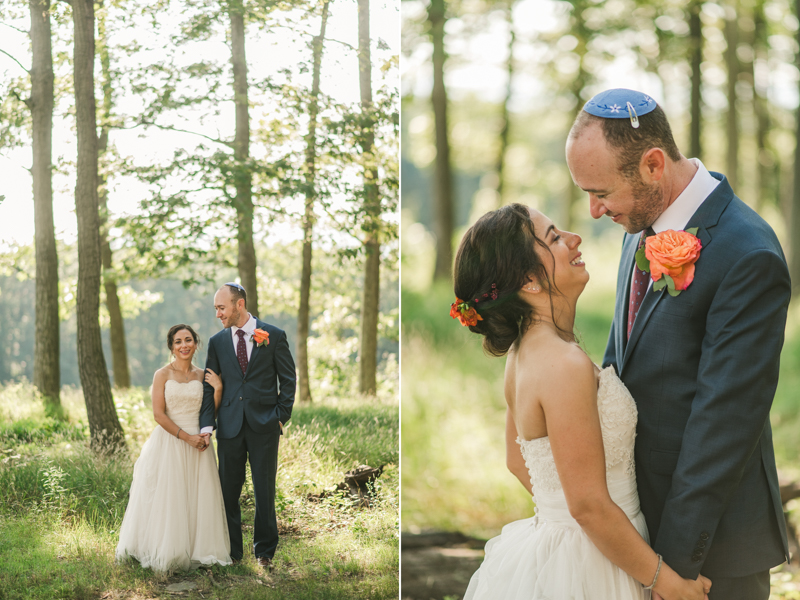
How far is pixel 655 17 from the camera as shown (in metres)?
8.79

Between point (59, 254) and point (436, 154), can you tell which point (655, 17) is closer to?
point (436, 154)

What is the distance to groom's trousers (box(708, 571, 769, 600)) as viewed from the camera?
1.77 meters

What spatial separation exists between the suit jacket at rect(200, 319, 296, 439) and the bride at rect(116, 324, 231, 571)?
→ 40mm

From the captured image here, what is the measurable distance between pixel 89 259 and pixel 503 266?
1.72 metres

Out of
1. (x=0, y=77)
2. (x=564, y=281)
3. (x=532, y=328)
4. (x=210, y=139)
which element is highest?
(x=0, y=77)

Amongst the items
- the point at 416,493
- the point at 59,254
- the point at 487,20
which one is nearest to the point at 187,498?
the point at 59,254

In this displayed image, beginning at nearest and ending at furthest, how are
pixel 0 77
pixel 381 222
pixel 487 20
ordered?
pixel 0 77 → pixel 381 222 → pixel 487 20

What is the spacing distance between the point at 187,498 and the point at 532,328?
1692 millimetres

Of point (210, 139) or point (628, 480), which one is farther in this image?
point (210, 139)

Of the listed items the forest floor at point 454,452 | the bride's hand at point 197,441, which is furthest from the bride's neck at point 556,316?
the forest floor at point 454,452

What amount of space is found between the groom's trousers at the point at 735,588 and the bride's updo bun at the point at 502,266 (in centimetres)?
84

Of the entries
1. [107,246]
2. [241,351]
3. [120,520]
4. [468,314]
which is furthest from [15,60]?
[468,314]

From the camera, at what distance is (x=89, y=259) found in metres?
2.66

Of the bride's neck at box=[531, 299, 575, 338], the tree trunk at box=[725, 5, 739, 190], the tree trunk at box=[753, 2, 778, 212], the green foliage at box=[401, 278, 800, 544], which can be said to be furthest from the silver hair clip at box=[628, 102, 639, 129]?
the tree trunk at box=[753, 2, 778, 212]
